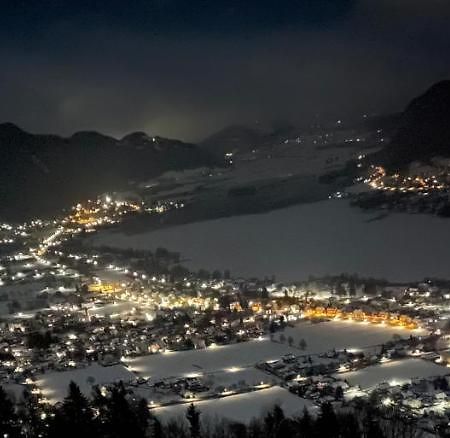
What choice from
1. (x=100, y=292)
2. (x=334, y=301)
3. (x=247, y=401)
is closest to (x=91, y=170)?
(x=100, y=292)

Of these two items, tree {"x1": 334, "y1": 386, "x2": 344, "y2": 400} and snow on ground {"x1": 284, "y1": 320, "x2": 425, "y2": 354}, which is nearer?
tree {"x1": 334, "y1": 386, "x2": 344, "y2": 400}

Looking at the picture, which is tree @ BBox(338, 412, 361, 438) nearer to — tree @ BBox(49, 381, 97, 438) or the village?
the village


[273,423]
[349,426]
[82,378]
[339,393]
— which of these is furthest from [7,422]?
[339,393]

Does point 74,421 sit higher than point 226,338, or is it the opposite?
point 74,421

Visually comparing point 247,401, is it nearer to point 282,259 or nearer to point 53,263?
point 282,259

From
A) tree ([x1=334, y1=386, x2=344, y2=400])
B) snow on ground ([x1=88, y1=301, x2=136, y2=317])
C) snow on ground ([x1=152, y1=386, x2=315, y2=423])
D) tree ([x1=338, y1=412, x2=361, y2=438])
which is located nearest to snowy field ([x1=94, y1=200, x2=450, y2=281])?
snow on ground ([x1=88, y1=301, x2=136, y2=317])

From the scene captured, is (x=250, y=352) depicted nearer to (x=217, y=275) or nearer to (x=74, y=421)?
(x=74, y=421)

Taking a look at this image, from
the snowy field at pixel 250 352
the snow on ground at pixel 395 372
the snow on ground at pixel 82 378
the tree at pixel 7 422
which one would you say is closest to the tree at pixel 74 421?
the tree at pixel 7 422
